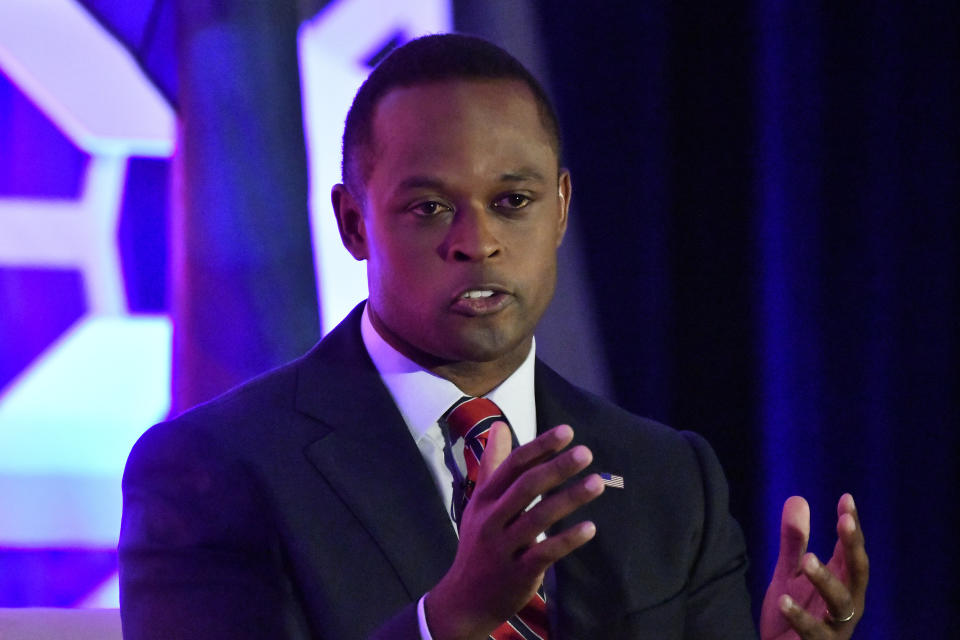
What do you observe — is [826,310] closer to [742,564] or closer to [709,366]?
[709,366]

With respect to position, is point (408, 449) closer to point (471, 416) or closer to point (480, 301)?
point (471, 416)

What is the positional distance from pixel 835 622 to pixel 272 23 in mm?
1483

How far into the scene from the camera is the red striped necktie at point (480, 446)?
129 centimetres

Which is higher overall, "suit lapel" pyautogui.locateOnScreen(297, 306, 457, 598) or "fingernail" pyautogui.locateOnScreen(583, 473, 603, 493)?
"fingernail" pyautogui.locateOnScreen(583, 473, 603, 493)

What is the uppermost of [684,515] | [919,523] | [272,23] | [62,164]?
[272,23]

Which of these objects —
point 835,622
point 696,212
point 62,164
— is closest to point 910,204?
point 696,212

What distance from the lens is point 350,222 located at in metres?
1.43

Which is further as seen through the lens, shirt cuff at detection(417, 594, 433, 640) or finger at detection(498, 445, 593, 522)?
shirt cuff at detection(417, 594, 433, 640)

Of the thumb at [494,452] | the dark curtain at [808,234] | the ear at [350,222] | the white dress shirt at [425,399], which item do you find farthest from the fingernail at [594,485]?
the dark curtain at [808,234]

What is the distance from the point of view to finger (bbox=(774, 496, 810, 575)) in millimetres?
1256

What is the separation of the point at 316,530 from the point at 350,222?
414 mm

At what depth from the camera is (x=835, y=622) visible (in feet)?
4.03

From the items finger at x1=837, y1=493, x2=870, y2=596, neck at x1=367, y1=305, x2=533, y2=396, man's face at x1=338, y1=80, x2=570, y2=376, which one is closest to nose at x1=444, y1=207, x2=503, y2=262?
man's face at x1=338, y1=80, x2=570, y2=376

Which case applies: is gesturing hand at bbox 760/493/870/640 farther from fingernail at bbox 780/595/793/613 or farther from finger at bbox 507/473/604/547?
finger at bbox 507/473/604/547
